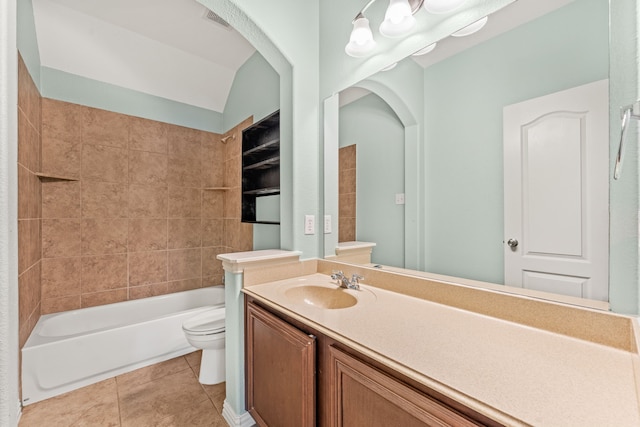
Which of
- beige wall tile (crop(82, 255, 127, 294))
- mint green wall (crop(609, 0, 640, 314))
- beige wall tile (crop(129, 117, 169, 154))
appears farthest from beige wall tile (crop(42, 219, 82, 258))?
mint green wall (crop(609, 0, 640, 314))

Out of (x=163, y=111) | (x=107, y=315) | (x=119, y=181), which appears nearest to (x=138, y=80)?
(x=163, y=111)

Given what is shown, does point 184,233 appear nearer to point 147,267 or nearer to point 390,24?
point 147,267

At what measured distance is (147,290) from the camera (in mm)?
2680

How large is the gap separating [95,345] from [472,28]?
293cm

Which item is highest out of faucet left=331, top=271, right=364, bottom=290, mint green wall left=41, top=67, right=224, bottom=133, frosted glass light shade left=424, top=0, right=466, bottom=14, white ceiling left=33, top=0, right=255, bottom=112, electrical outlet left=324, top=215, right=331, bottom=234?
white ceiling left=33, top=0, right=255, bottom=112

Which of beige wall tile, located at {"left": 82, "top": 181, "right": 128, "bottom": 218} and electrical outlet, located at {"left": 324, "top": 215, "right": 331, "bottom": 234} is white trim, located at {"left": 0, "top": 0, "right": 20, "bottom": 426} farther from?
beige wall tile, located at {"left": 82, "top": 181, "right": 128, "bottom": 218}

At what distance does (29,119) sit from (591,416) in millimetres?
3018

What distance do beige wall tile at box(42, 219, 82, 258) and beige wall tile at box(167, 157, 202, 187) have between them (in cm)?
88

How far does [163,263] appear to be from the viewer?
278 centimetres

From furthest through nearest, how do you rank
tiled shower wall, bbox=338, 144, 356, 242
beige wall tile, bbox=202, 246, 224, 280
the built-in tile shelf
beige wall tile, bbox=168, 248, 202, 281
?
beige wall tile, bbox=202, 246, 224, 280
beige wall tile, bbox=168, 248, 202, 281
the built-in tile shelf
tiled shower wall, bbox=338, 144, 356, 242

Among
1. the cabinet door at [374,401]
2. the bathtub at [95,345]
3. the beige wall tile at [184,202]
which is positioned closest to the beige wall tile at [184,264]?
the bathtub at [95,345]

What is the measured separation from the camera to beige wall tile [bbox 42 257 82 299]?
2193 mm

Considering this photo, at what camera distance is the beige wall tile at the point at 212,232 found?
10.1 ft

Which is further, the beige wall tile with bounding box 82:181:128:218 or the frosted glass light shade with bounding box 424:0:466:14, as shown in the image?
the beige wall tile with bounding box 82:181:128:218
